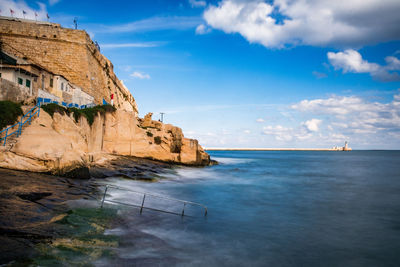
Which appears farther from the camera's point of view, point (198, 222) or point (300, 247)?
point (198, 222)

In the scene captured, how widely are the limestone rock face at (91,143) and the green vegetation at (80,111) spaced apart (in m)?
0.45

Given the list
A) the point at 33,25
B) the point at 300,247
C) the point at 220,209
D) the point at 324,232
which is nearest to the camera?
the point at 300,247

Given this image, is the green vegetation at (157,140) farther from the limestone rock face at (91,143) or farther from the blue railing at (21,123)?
the blue railing at (21,123)

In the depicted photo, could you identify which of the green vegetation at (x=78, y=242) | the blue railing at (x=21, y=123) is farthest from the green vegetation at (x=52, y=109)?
the green vegetation at (x=78, y=242)

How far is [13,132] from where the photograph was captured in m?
15.1

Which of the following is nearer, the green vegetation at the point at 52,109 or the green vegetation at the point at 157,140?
the green vegetation at the point at 52,109

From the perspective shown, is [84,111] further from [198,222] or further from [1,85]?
[198,222]

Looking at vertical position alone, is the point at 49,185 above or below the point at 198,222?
above

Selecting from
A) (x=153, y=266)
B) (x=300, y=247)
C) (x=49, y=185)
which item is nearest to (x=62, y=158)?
(x=49, y=185)

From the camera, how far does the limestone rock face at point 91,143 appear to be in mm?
14453

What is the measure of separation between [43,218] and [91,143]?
19086mm

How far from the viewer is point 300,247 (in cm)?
908

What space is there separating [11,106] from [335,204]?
22268mm

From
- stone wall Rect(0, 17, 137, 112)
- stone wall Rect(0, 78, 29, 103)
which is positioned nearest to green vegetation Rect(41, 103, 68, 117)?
stone wall Rect(0, 78, 29, 103)
